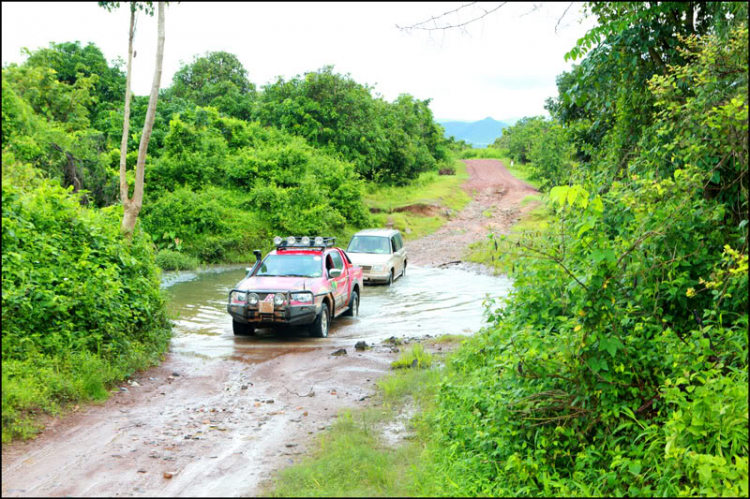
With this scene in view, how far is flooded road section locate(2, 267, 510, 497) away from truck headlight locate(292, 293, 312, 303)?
2.87 feet

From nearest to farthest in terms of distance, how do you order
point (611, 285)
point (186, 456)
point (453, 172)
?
point (611, 285), point (186, 456), point (453, 172)

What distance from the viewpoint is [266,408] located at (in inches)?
304

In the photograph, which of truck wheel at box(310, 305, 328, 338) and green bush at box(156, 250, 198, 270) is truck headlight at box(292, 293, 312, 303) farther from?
green bush at box(156, 250, 198, 270)

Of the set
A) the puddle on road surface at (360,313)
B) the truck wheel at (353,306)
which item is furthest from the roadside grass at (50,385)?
the truck wheel at (353,306)

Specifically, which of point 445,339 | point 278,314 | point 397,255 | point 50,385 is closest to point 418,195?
point 397,255

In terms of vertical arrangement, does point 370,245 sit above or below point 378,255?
above

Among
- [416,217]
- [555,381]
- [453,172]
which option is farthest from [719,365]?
[453,172]

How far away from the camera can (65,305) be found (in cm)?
805

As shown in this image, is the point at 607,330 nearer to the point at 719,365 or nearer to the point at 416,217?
the point at 719,365

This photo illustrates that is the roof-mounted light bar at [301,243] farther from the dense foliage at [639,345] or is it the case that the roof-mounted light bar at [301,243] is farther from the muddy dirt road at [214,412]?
the dense foliage at [639,345]

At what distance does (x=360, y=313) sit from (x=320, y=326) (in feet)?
12.1

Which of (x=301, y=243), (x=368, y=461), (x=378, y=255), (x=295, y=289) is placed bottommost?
(x=368, y=461)

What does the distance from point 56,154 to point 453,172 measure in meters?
43.7

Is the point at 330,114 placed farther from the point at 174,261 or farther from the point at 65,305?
the point at 65,305
